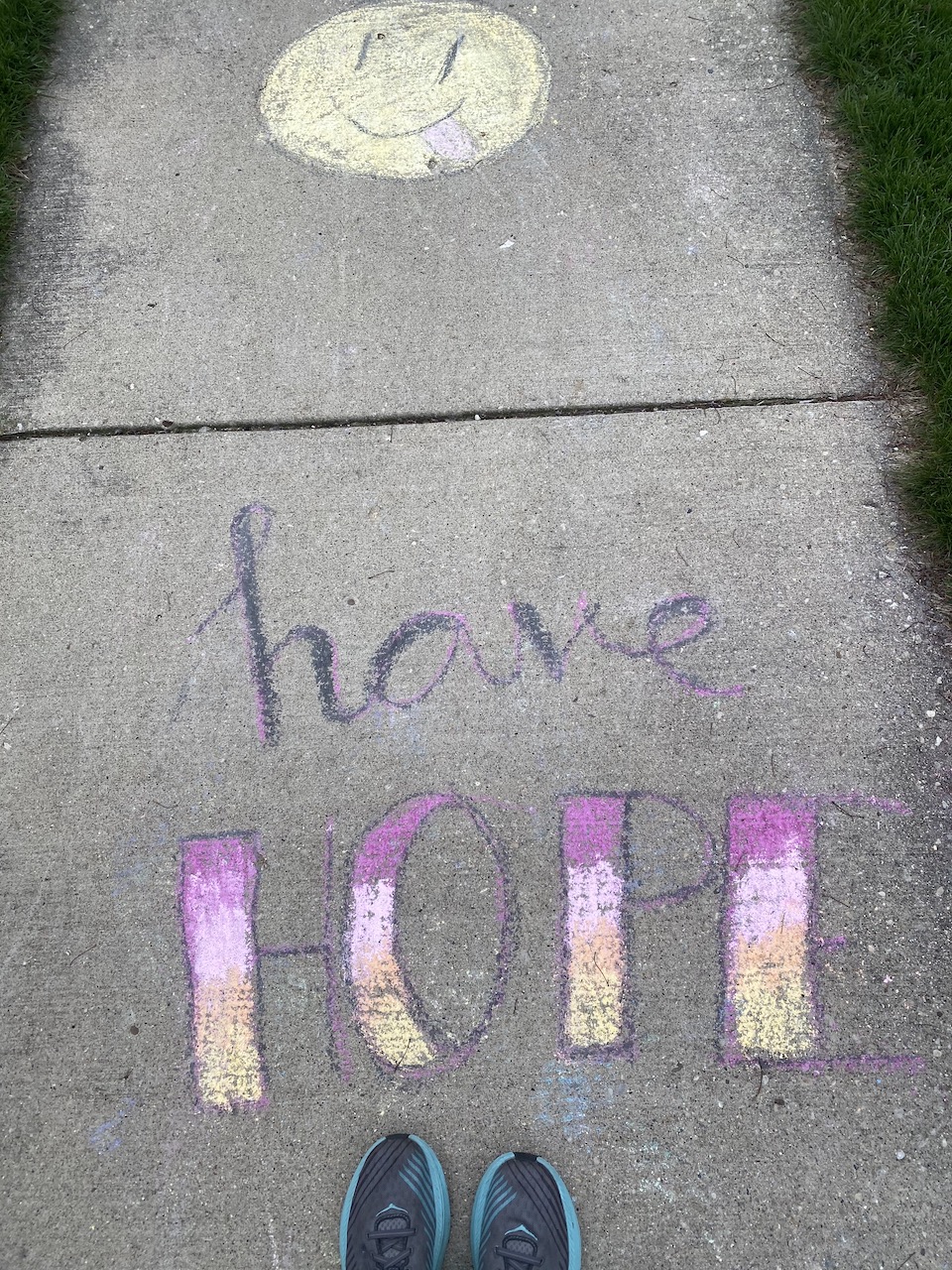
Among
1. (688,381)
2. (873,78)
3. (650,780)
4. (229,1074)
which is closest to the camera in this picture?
(229,1074)

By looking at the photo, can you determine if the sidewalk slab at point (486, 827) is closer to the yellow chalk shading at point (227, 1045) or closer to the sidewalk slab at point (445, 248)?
the yellow chalk shading at point (227, 1045)

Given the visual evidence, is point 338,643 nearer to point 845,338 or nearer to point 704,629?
point 704,629

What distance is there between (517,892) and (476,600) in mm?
692

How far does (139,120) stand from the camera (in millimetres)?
2484

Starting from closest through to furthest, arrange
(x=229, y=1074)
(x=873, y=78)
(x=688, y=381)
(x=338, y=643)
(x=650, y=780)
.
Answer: (x=229, y=1074), (x=650, y=780), (x=338, y=643), (x=688, y=381), (x=873, y=78)

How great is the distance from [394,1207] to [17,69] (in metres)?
3.35

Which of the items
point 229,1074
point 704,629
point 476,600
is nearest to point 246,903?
point 229,1074

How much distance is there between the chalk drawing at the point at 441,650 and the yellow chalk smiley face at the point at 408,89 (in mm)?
1437

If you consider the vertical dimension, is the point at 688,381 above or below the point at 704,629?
above

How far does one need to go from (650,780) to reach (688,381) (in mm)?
1072

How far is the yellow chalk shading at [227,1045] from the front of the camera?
5.47ft

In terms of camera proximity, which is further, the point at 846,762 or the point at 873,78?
the point at 873,78

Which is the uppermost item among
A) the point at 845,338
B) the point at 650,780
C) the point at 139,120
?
the point at 139,120

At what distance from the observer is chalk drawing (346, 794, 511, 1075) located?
168 centimetres
